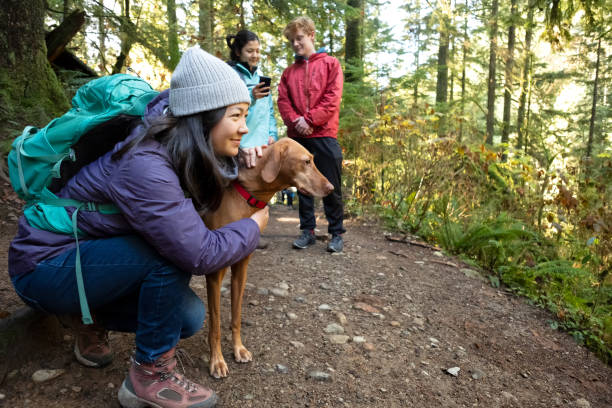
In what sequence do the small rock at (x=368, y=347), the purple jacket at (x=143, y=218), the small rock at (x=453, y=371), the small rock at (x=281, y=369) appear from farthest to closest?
the small rock at (x=368, y=347) → the small rock at (x=453, y=371) → the small rock at (x=281, y=369) → the purple jacket at (x=143, y=218)

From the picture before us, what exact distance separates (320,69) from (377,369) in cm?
335

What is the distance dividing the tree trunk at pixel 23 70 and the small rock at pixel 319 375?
3.91m

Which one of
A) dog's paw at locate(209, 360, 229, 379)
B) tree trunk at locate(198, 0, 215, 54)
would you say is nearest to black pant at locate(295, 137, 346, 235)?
dog's paw at locate(209, 360, 229, 379)

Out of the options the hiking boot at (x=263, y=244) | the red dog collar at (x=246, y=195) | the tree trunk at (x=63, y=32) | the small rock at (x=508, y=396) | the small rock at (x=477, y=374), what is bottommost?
the small rock at (x=508, y=396)

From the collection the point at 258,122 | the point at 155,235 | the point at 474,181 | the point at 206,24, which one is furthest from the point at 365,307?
the point at 206,24

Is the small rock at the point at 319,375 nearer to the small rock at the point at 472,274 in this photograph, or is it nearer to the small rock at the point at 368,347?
the small rock at the point at 368,347

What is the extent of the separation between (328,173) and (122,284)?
10.5 feet

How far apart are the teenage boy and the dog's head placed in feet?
6.11

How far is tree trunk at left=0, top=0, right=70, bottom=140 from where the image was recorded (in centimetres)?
410

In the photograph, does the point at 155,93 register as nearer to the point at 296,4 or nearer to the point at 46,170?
the point at 46,170

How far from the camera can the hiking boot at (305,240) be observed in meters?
4.86

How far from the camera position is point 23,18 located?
4.25 metres

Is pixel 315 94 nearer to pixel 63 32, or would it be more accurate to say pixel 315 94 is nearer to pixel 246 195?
pixel 246 195

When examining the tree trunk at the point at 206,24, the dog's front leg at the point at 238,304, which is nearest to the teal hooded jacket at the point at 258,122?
the dog's front leg at the point at 238,304
